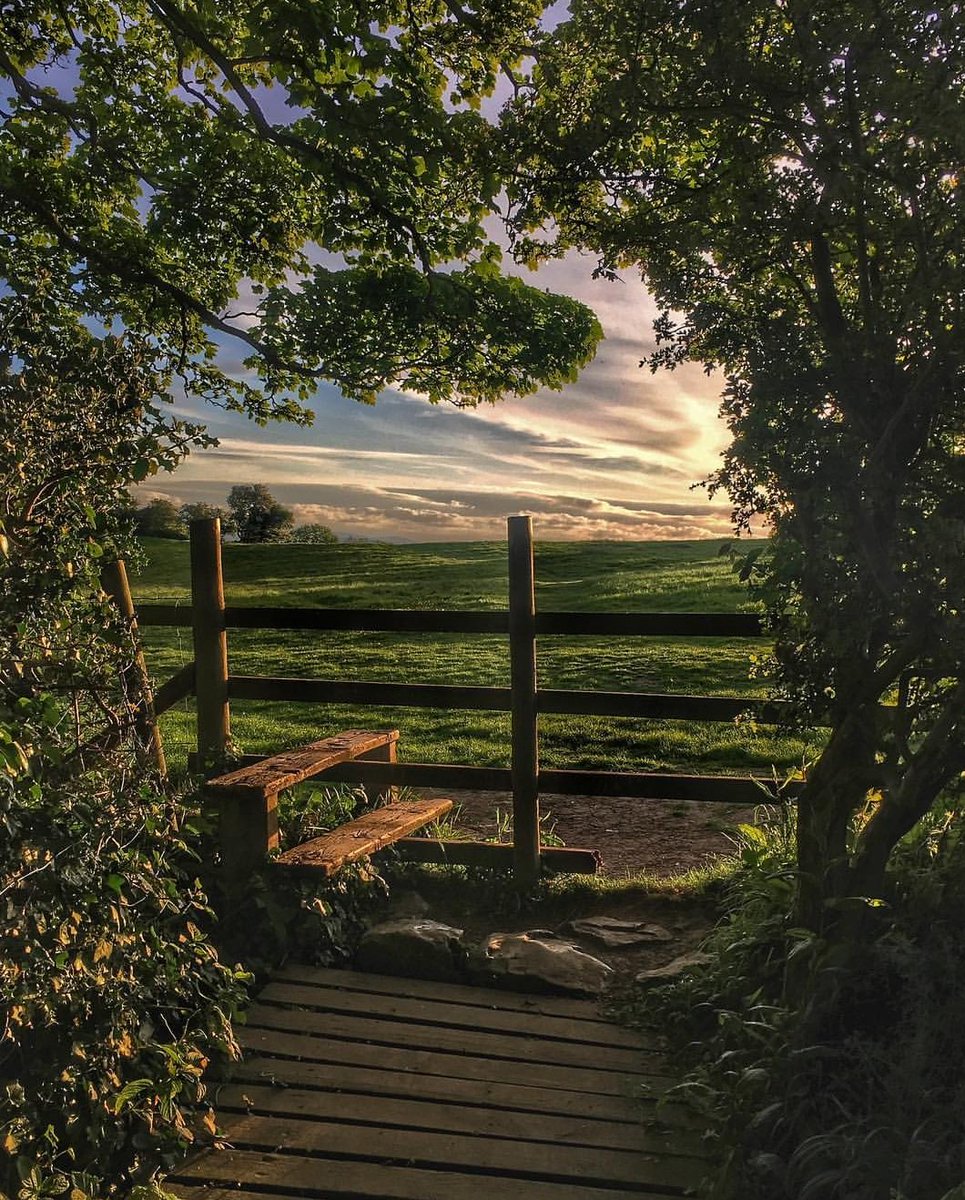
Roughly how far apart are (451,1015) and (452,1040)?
0.78ft

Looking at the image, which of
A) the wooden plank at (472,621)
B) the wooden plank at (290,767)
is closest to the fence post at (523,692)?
the wooden plank at (472,621)

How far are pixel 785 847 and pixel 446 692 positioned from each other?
7.87 ft

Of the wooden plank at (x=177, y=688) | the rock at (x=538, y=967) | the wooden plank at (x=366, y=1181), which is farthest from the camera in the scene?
the wooden plank at (x=177, y=688)

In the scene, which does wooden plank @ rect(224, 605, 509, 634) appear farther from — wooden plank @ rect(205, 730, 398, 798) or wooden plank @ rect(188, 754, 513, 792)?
wooden plank @ rect(188, 754, 513, 792)

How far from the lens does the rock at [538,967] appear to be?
478 centimetres

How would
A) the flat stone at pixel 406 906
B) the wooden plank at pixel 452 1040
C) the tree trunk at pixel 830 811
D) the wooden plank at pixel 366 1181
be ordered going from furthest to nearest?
the flat stone at pixel 406 906
the wooden plank at pixel 452 1040
the tree trunk at pixel 830 811
the wooden plank at pixel 366 1181

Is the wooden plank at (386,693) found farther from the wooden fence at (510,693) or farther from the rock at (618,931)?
the rock at (618,931)

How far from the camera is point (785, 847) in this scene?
5.20 meters

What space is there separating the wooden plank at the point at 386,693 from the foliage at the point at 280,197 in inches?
140

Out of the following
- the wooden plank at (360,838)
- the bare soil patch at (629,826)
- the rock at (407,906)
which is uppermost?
the wooden plank at (360,838)

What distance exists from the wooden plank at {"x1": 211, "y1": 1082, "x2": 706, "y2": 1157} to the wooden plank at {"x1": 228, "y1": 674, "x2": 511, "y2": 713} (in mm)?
2713

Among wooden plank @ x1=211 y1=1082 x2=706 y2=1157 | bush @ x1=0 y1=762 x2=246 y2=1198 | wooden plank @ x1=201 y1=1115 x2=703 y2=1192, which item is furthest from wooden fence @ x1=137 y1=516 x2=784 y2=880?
bush @ x1=0 y1=762 x2=246 y2=1198

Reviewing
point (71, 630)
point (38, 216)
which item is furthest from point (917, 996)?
point (38, 216)

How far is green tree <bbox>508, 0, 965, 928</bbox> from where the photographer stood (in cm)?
331
